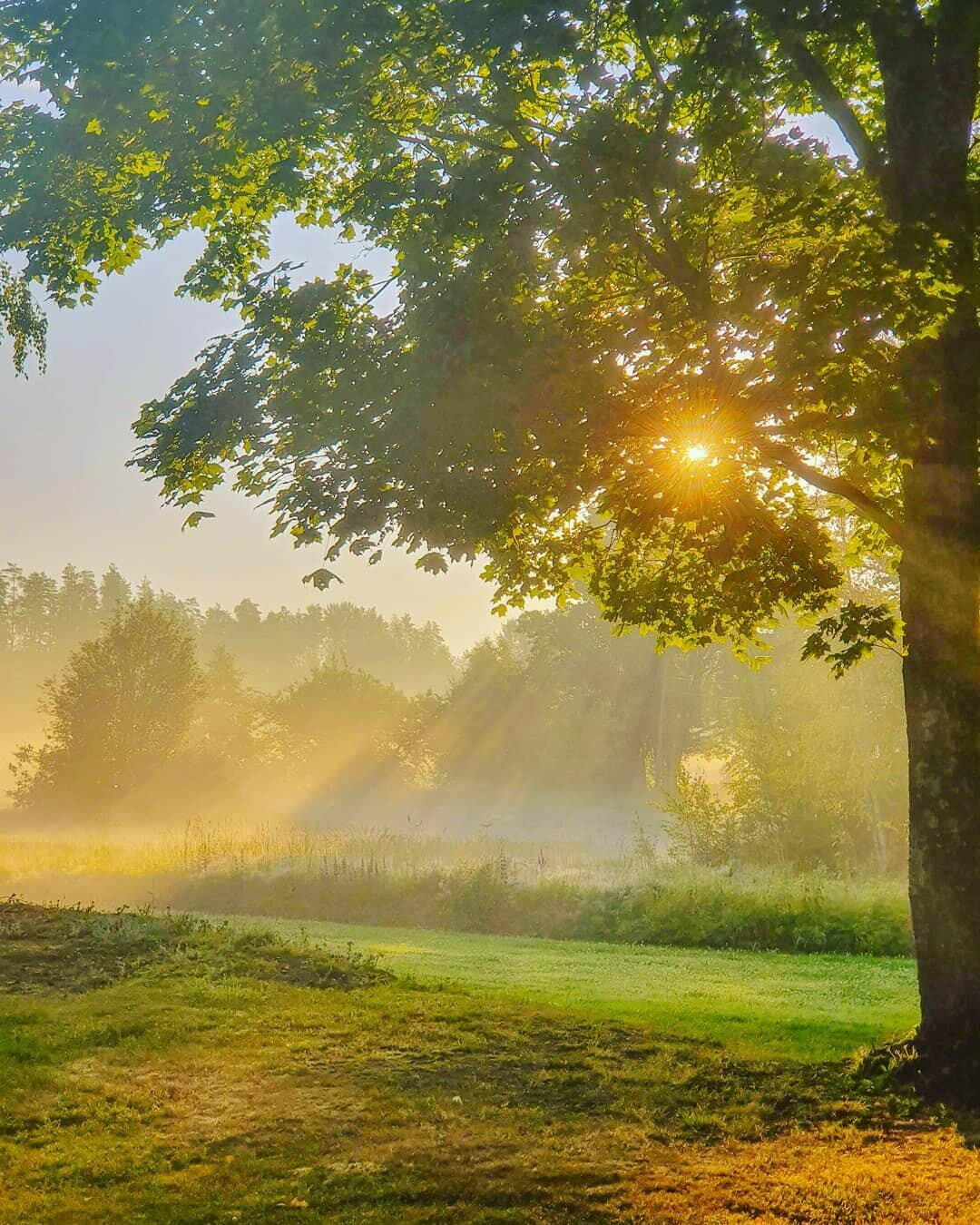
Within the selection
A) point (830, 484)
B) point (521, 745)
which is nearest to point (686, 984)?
point (830, 484)

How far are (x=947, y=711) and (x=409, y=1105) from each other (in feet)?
15.7

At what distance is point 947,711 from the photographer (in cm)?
769

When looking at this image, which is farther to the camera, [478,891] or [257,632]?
[257,632]

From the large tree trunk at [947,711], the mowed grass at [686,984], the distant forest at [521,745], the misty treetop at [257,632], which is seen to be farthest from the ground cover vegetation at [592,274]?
the misty treetop at [257,632]

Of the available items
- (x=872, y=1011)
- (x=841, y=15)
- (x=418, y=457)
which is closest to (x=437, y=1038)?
(x=418, y=457)

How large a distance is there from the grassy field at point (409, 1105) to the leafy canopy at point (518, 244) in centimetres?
406

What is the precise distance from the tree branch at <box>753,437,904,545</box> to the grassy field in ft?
14.4

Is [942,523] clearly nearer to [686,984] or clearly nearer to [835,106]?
[835,106]

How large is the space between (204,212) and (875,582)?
23917 mm

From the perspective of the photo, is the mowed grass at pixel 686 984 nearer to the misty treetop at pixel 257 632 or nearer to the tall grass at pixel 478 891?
the tall grass at pixel 478 891

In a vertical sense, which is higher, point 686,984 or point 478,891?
point 478,891

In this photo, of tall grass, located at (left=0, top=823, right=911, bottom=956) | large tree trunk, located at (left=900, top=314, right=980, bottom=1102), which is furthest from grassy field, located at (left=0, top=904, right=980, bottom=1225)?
tall grass, located at (left=0, top=823, right=911, bottom=956)

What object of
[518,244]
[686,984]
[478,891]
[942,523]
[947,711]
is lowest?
[686,984]

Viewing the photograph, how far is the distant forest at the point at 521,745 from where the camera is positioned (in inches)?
1071
